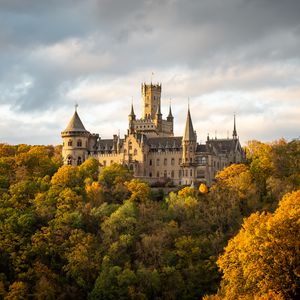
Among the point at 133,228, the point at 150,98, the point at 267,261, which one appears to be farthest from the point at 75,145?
the point at 267,261

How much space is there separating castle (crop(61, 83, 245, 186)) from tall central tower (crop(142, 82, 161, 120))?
13.6 feet

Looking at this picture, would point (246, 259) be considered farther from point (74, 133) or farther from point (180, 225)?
point (74, 133)

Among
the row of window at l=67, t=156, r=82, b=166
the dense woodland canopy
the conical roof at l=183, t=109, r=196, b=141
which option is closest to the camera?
the dense woodland canopy

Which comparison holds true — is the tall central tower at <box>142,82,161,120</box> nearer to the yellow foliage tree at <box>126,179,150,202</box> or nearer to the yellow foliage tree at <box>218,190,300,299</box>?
the yellow foliage tree at <box>126,179,150,202</box>

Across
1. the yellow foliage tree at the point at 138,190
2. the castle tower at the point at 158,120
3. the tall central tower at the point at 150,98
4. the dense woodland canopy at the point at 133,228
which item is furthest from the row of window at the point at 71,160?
the yellow foliage tree at the point at 138,190

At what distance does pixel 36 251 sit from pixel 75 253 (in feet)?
17.9

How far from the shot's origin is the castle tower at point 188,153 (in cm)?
13600

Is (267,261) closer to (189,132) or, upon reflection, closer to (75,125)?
(189,132)

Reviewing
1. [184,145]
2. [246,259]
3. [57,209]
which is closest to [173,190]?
[184,145]

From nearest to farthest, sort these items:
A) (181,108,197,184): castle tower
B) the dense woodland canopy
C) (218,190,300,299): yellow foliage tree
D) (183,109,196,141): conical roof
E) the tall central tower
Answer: (218,190,300,299): yellow foliage tree, the dense woodland canopy, (181,108,197,184): castle tower, (183,109,196,141): conical roof, the tall central tower

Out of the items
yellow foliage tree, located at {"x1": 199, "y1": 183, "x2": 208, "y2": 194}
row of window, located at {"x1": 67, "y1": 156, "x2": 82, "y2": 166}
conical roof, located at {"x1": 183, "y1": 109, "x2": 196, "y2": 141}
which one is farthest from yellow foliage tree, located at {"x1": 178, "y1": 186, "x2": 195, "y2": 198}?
row of window, located at {"x1": 67, "y1": 156, "x2": 82, "y2": 166}

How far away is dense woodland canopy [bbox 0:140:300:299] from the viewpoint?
10250 cm

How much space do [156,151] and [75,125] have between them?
16881mm

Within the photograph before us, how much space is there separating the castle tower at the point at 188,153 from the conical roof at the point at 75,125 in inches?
831
